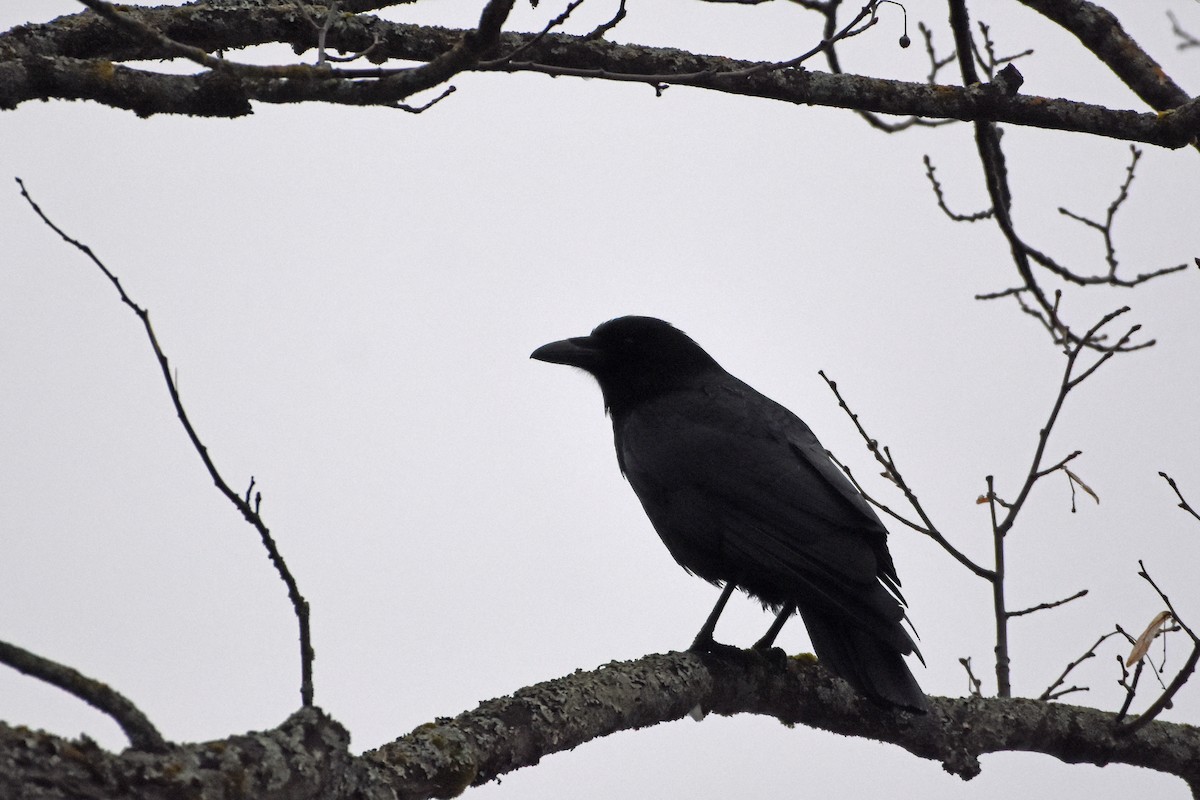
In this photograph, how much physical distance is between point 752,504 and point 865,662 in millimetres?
911

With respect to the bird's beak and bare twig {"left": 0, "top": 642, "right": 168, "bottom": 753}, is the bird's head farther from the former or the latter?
bare twig {"left": 0, "top": 642, "right": 168, "bottom": 753}

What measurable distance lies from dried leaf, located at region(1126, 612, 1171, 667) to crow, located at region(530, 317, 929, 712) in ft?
2.34

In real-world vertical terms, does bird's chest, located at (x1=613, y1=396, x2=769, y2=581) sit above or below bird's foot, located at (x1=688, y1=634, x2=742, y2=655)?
above

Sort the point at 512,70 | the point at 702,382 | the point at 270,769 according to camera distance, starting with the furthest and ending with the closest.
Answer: the point at 702,382 < the point at 512,70 < the point at 270,769

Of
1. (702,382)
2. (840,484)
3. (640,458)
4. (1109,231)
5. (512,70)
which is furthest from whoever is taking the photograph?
(1109,231)

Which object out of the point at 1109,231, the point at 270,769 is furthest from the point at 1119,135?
the point at 270,769

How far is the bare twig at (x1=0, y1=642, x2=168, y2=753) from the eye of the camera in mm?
1979

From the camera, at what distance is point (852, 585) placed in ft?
14.5

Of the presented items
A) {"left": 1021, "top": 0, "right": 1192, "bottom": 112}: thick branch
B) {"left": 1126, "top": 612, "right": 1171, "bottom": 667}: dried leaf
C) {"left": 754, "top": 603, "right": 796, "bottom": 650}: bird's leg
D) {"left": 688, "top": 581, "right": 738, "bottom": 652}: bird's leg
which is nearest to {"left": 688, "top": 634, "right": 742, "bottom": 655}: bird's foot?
{"left": 688, "top": 581, "right": 738, "bottom": 652}: bird's leg

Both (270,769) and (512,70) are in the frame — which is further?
(512,70)

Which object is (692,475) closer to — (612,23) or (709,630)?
(709,630)

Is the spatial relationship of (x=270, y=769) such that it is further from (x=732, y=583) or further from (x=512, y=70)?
(x=732, y=583)

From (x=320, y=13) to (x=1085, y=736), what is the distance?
12.7ft

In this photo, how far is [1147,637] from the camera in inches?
154
